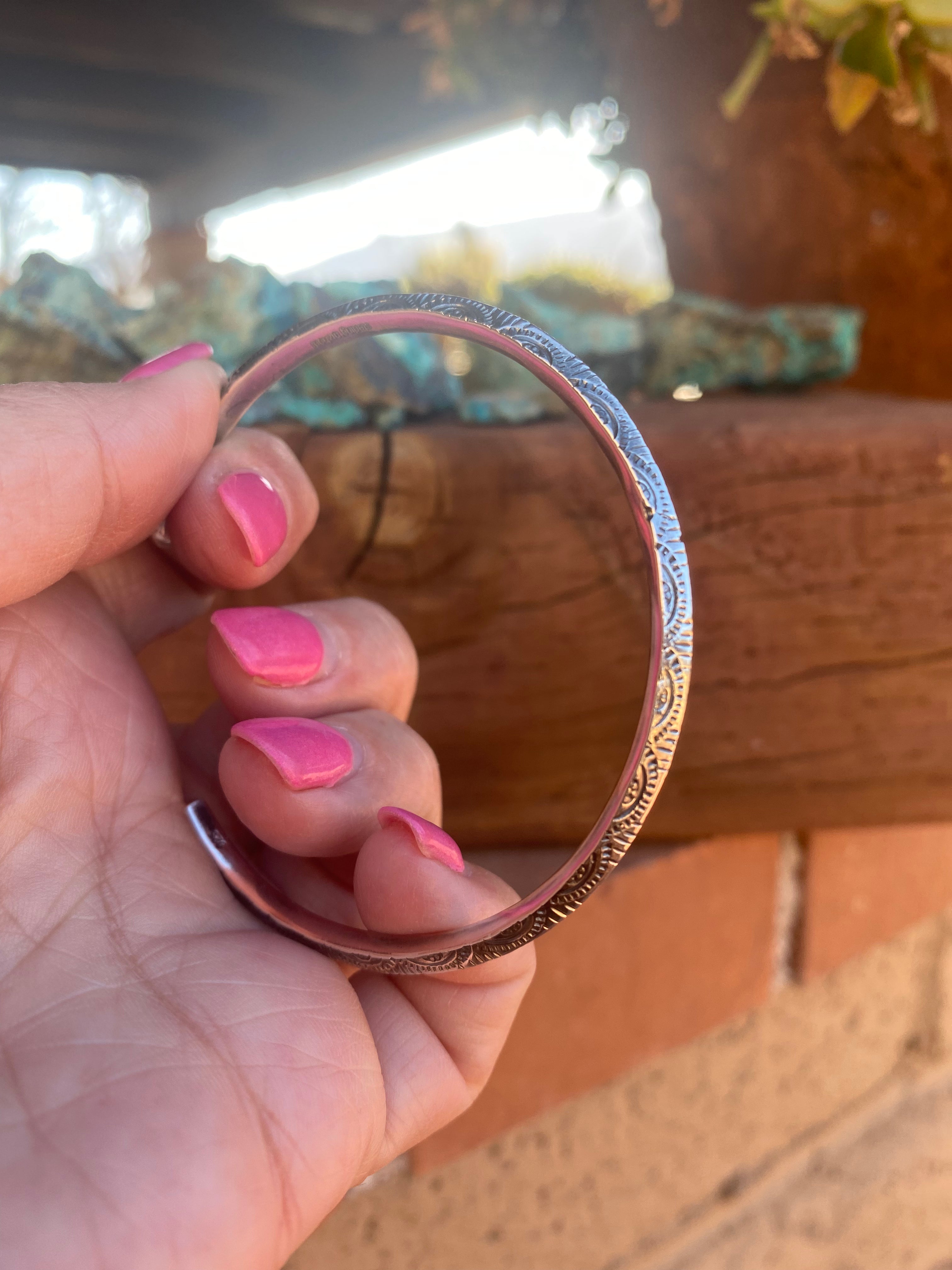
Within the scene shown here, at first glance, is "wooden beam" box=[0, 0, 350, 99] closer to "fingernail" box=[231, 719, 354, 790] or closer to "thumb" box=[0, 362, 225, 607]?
"thumb" box=[0, 362, 225, 607]

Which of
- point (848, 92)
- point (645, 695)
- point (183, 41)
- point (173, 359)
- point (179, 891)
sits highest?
point (183, 41)

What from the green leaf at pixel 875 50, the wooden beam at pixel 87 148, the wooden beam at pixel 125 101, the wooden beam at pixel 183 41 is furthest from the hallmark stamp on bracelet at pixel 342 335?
the wooden beam at pixel 87 148

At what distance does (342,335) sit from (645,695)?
0.82 feet

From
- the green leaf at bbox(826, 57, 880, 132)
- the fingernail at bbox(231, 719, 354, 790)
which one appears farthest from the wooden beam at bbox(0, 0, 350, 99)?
the fingernail at bbox(231, 719, 354, 790)

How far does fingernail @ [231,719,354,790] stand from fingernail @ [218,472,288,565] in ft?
0.31

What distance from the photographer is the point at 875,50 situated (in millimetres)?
652

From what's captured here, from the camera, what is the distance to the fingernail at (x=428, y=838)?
0.44 m

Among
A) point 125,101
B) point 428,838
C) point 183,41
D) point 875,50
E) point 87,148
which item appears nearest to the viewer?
point 428,838

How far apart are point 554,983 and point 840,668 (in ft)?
1.09

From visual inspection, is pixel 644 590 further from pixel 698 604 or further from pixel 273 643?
pixel 273 643

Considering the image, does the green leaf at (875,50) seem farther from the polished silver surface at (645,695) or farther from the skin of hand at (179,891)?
the skin of hand at (179,891)

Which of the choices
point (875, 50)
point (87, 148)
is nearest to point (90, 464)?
point (875, 50)

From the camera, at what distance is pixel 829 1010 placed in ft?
3.35

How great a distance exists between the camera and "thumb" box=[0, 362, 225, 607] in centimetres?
43
